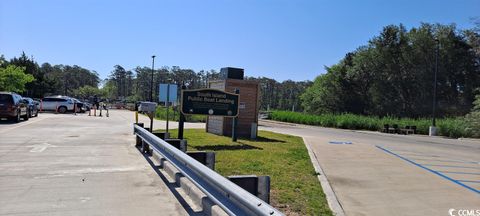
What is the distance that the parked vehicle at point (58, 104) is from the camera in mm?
42188

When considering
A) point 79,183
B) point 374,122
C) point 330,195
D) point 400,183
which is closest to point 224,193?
point 330,195

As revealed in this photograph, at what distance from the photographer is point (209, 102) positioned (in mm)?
16094

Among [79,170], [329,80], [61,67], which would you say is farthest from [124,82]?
[79,170]

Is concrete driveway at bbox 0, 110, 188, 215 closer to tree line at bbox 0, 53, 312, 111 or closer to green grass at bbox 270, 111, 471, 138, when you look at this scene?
green grass at bbox 270, 111, 471, 138

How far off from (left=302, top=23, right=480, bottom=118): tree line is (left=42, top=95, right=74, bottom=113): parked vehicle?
1687 inches

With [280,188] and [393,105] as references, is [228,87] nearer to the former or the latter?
[280,188]

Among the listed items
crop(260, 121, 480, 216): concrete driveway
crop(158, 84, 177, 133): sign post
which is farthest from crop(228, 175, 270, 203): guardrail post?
crop(158, 84, 177, 133): sign post

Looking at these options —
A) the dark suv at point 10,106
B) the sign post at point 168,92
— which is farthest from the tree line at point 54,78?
the sign post at point 168,92

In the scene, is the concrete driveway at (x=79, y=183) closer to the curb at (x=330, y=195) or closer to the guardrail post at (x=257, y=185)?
the guardrail post at (x=257, y=185)

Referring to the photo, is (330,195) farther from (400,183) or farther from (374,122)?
(374,122)

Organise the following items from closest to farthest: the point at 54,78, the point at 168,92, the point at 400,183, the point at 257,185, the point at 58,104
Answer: the point at 257,185 < the point at 400,183 < the point at 168,92 < the point at 58,104 < the point at 54,78

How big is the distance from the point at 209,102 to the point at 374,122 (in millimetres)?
28868

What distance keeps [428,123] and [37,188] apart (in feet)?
121

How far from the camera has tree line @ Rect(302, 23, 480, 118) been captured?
6169cm
